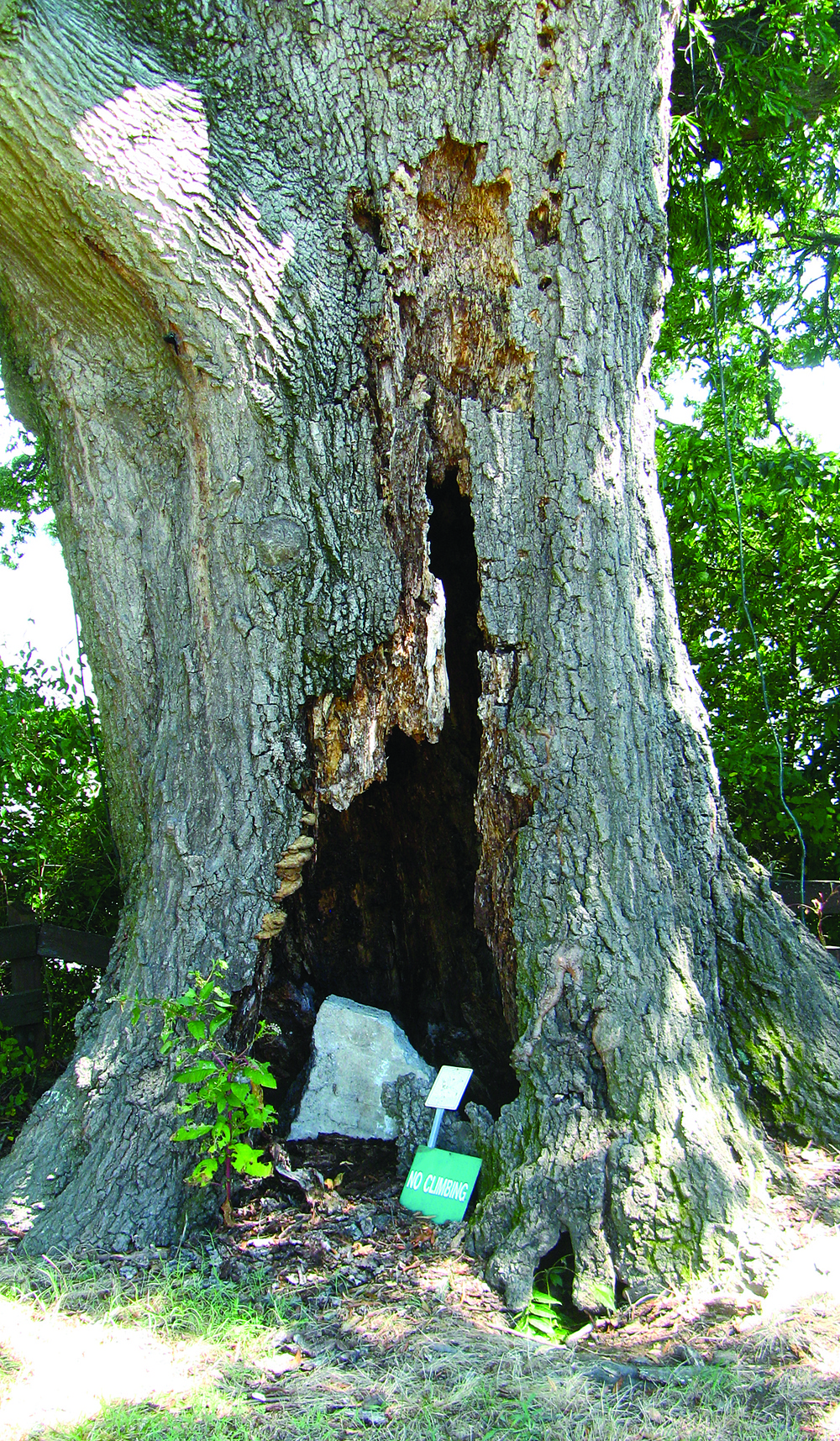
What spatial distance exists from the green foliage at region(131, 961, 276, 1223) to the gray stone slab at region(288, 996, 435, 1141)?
63cm

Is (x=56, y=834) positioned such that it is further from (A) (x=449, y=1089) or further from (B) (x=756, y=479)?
(B) (x=756, y=479)

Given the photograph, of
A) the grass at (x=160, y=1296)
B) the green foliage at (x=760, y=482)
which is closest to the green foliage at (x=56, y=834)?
the grass at (x=160, y=1296)

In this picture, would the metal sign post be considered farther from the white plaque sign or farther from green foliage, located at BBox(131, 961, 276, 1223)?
green foliage, located at BBox(131, 961, 276, 1223)

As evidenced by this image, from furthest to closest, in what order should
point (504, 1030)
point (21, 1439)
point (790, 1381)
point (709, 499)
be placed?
point (709, 499)
point (504, 1030)
point (790, 1381)
point (21, 1439)

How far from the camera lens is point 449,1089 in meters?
3.47

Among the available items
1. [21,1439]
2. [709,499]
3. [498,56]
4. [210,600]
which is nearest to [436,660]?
[210,600]

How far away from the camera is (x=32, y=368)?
361 cm

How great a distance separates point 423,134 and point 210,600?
2002 millimetres

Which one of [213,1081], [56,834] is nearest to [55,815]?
[56,834]

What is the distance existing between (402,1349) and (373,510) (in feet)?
8.91

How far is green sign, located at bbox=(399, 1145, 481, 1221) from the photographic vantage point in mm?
3116

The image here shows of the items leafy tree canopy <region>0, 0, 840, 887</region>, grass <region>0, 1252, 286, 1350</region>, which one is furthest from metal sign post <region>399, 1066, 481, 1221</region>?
leafy tree canopy <region>0, 0, 840, 887</region>

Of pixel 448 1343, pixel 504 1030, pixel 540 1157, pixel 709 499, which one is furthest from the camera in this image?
pixel 709 499

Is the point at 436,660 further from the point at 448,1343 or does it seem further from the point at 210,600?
the point at 448,1343
